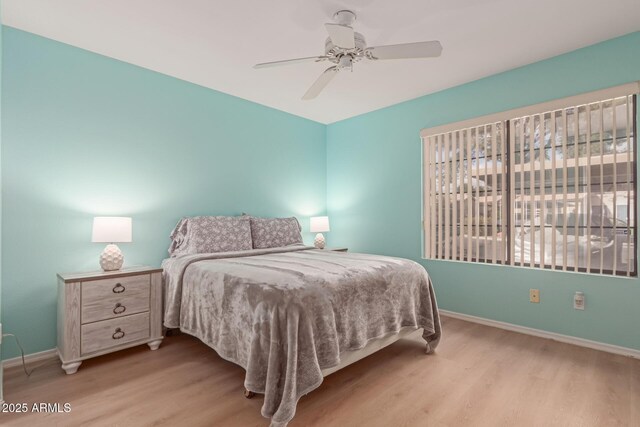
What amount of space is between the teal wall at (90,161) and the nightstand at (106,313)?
33cm

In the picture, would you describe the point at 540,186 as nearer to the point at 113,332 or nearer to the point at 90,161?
the point at 113,332

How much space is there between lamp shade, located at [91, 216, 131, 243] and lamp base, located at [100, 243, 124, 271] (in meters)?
0.12

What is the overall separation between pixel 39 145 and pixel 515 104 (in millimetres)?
4115

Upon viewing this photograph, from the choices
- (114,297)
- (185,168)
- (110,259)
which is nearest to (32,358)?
(114,297)

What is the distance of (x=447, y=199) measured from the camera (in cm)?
351

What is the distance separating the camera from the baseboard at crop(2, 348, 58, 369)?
2.27m

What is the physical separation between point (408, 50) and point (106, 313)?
9.24ft

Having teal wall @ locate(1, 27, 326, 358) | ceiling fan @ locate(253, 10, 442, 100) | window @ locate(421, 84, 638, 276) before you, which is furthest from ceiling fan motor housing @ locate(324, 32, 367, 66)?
teal wall @ locate(1, 27, 326, 358)

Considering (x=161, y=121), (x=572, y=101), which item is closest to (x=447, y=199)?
(x=572, y=101)

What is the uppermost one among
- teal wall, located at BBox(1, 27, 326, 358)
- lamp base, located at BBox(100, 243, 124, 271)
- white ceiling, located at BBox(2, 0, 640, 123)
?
white ceiling, located at BBox(2, 0, 640, 123)

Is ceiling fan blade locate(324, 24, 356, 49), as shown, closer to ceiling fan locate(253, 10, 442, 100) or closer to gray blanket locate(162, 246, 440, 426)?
ceiling fan locate(253, 10, 442, 100)

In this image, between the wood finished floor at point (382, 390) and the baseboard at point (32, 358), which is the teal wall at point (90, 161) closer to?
the baseboard at point (32, 358)

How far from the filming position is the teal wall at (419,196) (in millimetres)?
2521

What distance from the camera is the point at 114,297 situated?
2.36 metres
